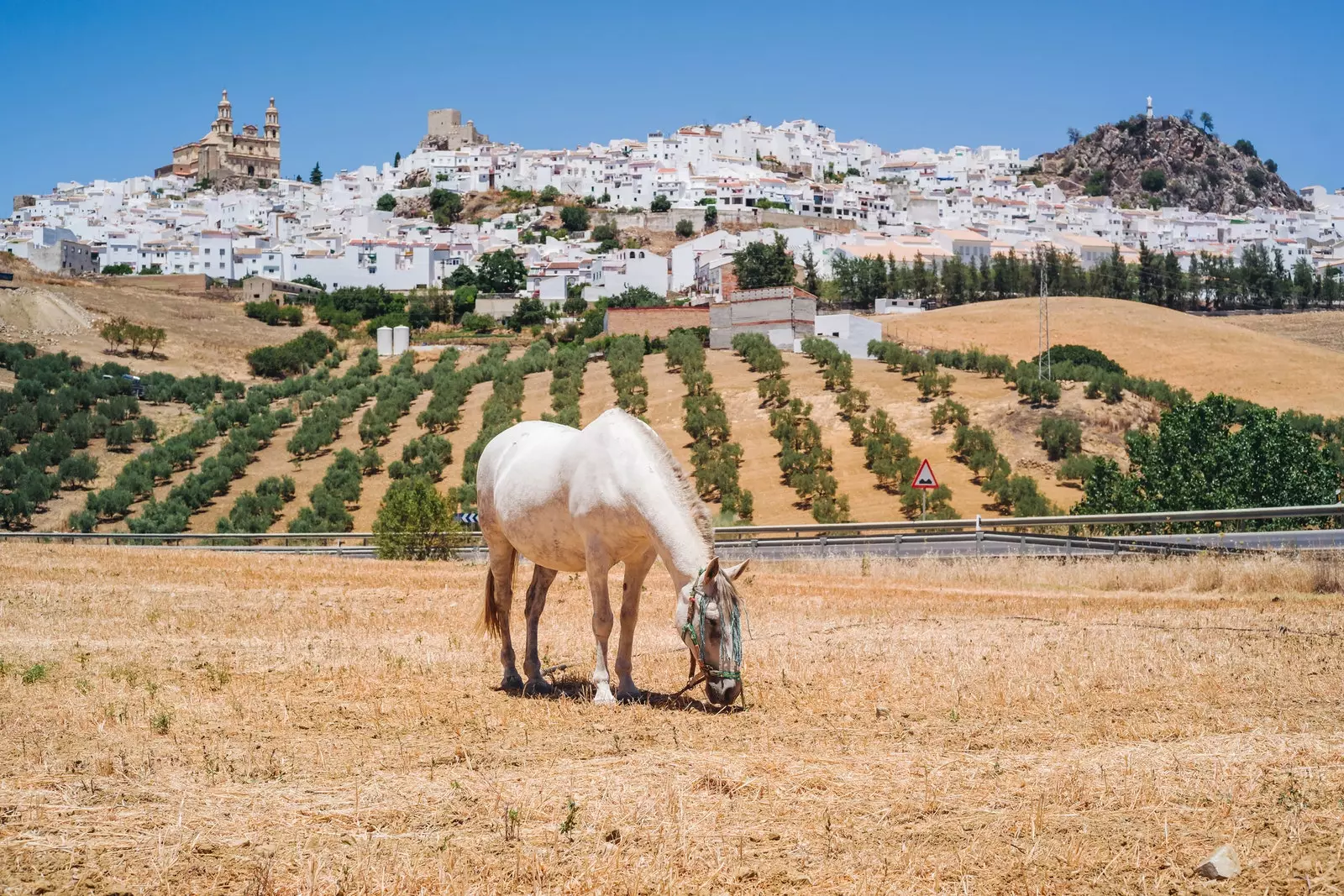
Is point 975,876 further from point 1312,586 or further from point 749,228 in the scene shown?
point 749,228

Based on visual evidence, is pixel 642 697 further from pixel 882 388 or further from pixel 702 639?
pixel 882 388

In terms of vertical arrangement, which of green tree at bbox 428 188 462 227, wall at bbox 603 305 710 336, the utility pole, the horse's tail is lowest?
the horse's tail

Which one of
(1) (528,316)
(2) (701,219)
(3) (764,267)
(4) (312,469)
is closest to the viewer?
(4) (312,469)

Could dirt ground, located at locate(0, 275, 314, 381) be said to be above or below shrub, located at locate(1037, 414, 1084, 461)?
above

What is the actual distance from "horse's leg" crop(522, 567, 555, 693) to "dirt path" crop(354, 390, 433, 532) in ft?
113

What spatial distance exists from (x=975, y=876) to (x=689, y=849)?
4.56ft

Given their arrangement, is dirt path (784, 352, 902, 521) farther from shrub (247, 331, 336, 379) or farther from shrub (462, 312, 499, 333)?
shrub (462, 312, 499, 333)

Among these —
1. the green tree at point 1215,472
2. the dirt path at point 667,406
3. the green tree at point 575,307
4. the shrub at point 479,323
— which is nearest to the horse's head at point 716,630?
the green tree at point 1215,472

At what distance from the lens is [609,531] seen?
35.5 ft

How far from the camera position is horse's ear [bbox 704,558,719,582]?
9789mm

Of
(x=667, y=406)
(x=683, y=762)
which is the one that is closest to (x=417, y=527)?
(x=683, y=762)

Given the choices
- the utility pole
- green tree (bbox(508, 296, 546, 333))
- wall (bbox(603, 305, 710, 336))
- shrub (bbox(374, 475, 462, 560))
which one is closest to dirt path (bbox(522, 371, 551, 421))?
wall (bbox(603, 305, 710, 336))

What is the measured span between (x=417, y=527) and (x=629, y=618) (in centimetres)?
2533

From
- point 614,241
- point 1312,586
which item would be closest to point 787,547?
point 1312,586
